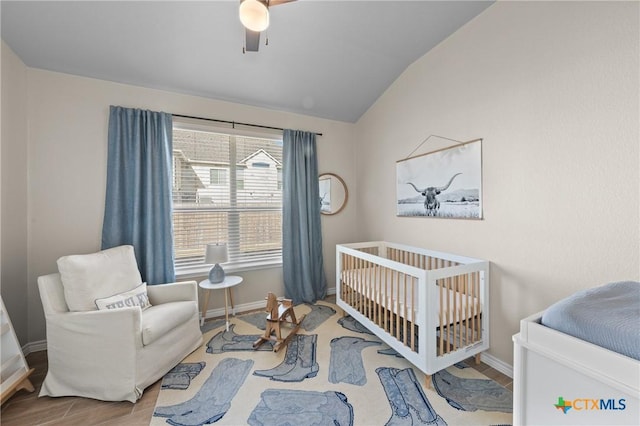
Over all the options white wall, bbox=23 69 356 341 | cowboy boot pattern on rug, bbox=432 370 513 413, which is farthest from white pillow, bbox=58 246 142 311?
cowboy boot pattern on rug, bbox=432 370 513 413

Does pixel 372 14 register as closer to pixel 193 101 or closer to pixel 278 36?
pixel 278 36

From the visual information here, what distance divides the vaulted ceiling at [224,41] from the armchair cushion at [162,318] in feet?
7.01

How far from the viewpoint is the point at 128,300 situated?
195 cm

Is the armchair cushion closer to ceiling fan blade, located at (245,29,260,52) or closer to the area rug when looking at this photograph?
the area rug

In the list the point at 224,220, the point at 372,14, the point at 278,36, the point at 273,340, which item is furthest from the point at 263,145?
the point at 273,340

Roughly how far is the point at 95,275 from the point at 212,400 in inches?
50.1

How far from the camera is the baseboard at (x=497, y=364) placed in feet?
6.03

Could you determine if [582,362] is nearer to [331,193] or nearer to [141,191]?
[331,193]

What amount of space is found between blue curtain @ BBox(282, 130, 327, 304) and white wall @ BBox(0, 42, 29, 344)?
227cm

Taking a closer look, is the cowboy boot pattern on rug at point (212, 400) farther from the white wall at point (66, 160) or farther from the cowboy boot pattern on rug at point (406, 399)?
the white wall at point (66, 160)

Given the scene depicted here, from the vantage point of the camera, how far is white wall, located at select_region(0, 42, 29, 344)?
1913 mm

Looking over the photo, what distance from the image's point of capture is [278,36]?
2.18m

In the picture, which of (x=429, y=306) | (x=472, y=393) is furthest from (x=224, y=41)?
(x=472, y=393)

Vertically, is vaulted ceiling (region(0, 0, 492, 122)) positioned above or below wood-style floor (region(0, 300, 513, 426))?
above
